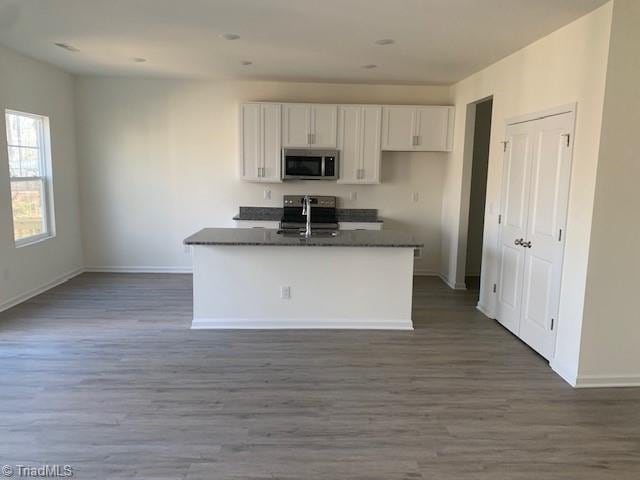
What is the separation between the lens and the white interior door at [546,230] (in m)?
3.49

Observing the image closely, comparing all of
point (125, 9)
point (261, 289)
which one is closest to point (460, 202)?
point (261, 289)

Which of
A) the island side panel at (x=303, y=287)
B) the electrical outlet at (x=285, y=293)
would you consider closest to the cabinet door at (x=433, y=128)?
the island side panel at (x=303, y=287)

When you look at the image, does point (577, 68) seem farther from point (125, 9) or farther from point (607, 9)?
point (125, 9)

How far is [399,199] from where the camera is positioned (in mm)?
6559

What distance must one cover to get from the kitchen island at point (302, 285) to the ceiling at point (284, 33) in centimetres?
184

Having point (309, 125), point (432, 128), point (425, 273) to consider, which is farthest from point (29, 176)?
point (425, 273)

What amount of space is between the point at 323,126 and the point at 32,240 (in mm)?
3875

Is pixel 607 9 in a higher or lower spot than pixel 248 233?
higher

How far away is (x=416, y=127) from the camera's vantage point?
6.12 meters

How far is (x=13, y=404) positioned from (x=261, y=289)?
211 cm

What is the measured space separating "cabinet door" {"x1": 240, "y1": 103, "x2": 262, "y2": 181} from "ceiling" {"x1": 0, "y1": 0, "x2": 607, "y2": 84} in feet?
1.87

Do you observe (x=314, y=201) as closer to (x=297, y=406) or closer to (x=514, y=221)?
(x=514, y=221)

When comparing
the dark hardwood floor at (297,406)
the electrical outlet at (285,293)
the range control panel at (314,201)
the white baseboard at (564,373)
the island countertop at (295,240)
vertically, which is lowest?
the dark hardwood floor at (297,406)

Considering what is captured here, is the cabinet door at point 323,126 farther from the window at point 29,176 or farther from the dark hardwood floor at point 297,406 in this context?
the window at point 29,176
